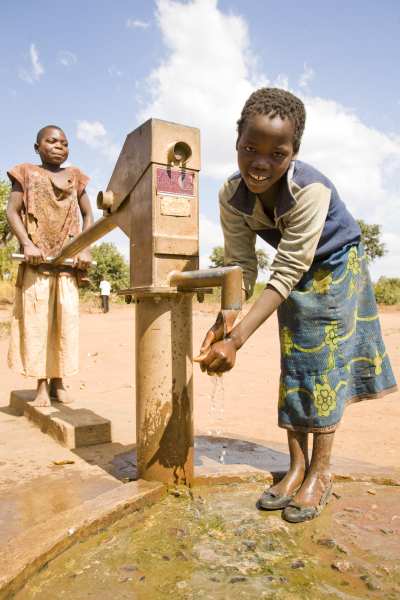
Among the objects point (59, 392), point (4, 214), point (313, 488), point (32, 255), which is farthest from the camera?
point (4, 214)

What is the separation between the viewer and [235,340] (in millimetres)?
1716

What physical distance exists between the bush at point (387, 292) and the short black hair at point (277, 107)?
1644cm

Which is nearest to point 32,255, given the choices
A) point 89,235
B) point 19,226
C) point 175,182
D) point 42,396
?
point 19,226

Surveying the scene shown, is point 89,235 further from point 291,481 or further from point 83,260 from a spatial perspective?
point 291,481

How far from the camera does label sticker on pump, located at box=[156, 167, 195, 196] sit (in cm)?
206

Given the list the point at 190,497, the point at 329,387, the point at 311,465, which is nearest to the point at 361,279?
the point at 329,387

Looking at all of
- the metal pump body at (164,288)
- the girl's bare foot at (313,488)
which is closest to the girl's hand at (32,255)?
the metal pump body at (164,288)

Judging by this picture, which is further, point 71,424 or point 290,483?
point 71,424

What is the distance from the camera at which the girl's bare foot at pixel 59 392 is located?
141 inches

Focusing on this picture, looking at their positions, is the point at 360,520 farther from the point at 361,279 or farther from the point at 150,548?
the point at 361,279

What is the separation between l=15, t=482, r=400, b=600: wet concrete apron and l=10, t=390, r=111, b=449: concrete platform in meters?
0.99

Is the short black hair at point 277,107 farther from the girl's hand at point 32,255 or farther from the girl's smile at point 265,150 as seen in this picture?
the girl's hand at point 32,255

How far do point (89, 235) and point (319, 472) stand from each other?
1490mm

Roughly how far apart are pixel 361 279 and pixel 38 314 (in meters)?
2.08
